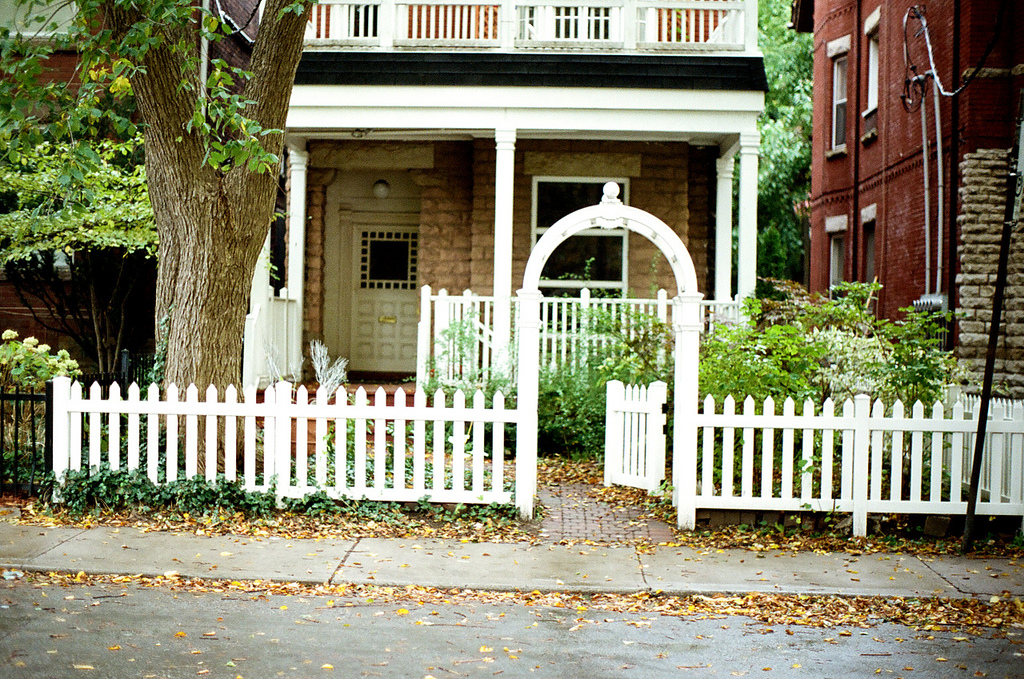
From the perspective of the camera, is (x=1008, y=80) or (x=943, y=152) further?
(x=943, y=152)

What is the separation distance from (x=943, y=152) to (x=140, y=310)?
9941mm

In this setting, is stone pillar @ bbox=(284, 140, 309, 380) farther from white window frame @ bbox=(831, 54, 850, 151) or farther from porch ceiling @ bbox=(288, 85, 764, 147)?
white window frame @ bbox=(831, 54, 850, 151)

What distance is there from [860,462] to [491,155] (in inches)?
316

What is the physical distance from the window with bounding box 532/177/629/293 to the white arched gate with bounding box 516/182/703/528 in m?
6.40

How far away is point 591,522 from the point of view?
312 inches

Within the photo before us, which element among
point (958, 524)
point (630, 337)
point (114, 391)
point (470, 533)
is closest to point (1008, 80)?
point (630, 337)

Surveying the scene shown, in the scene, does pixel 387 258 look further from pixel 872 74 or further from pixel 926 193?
pixel 872 74

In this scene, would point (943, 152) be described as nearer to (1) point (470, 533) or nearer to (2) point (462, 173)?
(2) point (462, 173)

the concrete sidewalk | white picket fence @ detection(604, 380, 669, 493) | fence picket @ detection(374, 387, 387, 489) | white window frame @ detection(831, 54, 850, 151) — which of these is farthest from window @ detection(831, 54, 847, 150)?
fence picket @ detection(374, 387, 387, 489)

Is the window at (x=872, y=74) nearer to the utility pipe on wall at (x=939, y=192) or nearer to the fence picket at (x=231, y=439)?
the utility pipe on wall at (x=939, y=192)

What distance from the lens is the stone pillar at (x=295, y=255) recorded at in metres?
13.8

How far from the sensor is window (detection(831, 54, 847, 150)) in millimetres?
18641

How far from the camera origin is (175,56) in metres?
7.58

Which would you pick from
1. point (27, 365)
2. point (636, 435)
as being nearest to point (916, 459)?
point (636, 435)
